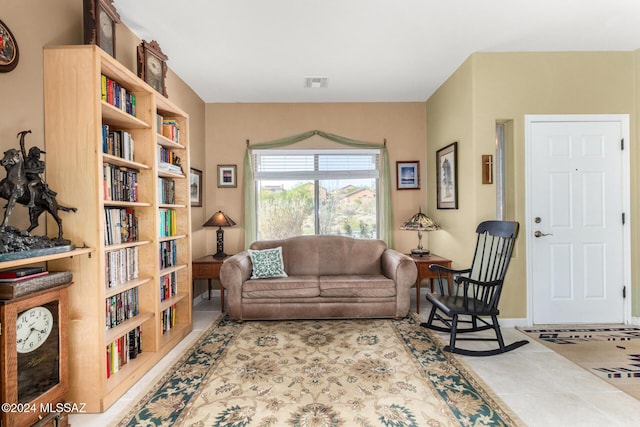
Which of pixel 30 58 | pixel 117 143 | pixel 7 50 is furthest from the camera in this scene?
pixel 117 143

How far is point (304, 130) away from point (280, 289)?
2.36 metres

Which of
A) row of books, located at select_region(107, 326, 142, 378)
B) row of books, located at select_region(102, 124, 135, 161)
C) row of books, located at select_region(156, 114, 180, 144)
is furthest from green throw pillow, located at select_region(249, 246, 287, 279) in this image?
row of books, located at select_region(102, 124, 135, 161)

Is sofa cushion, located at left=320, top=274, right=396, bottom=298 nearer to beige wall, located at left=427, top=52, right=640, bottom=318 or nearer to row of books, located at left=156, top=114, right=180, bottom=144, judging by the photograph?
beige wall, located at left=427, top=52, right=640, bottom=318

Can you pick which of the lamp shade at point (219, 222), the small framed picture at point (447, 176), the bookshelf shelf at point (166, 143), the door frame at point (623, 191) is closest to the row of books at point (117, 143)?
the bookshelf shelf at point (166, 143)

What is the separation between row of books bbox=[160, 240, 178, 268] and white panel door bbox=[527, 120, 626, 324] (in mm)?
3534

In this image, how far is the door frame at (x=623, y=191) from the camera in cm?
334

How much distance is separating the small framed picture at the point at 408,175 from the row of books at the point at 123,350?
142 inches

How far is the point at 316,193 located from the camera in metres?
4.80

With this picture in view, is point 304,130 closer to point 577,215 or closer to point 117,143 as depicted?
point 117,143

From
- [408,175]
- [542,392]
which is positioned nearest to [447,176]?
[408,175]

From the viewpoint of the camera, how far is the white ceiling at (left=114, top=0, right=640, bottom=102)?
255cm

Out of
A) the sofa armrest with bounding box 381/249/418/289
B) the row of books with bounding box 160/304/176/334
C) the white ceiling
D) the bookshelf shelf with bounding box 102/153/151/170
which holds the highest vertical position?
the white ceiling

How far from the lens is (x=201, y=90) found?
4.23 meters

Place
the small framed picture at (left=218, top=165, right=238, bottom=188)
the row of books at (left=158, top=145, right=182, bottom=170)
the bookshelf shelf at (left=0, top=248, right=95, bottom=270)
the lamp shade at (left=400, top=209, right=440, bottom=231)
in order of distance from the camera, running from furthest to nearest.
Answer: the small framed picture at (left=218, top=165, right=238, bottom=188), the lamp shade at (left=400, top=209, right=440, bottom=231), the row of books at (left=158, top=145, right=182, bottom=170), the bookshelf shelf at (left=0, top=248, right=95, bottom=270)
